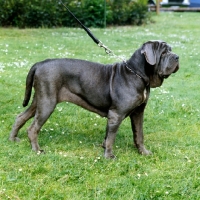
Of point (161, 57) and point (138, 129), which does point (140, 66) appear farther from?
point (138, 129)

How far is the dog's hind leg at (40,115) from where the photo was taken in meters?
5.29

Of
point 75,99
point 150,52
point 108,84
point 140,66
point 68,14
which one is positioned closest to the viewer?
→ point 150,52

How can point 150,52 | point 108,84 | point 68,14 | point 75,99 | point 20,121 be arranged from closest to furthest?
point 150,52 < point 108,84 < point 75,99 < point 20,121 < point 68,14

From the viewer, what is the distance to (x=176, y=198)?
4234 millimetres

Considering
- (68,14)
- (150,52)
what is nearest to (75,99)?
(150,52)

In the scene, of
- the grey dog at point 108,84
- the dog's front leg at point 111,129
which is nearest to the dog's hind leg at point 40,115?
the grey dog at point 108,84

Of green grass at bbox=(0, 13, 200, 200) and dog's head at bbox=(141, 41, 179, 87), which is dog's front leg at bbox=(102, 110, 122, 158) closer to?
green grass at bbox=(0, 13, 200, 200)

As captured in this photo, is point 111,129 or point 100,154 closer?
point 111,129

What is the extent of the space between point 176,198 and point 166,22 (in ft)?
67.7

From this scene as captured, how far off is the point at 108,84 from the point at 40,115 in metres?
0.97

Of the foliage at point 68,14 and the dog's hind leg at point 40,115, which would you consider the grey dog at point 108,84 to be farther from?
the foliage at point 68,14

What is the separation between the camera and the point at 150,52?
4.94 m

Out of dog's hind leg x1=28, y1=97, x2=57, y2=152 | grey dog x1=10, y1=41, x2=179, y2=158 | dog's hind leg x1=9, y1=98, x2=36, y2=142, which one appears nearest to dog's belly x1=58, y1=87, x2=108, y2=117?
grey dog x1=10, y1=41, x2=179, y2=158

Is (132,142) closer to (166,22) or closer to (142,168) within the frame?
(142,168)
